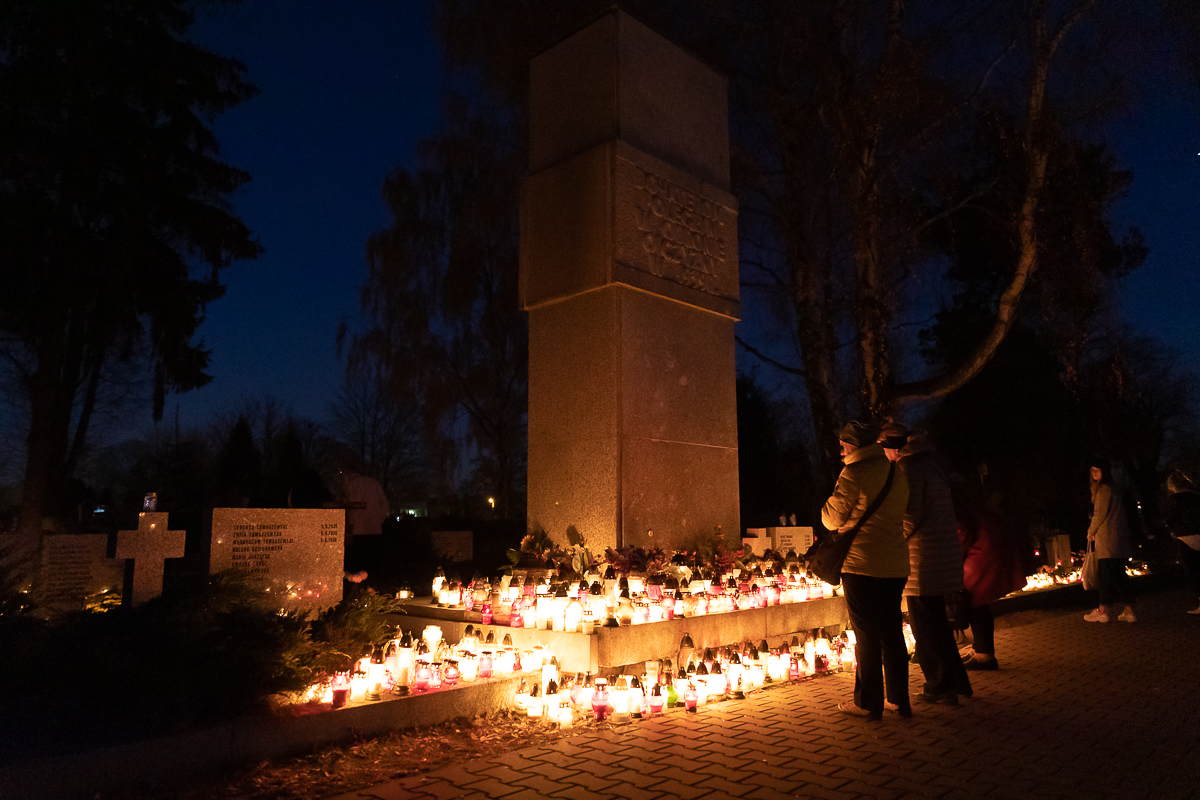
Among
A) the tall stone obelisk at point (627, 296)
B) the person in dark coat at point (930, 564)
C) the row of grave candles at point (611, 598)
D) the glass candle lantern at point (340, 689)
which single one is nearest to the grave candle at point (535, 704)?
the row of grave candles at point (611, 598)

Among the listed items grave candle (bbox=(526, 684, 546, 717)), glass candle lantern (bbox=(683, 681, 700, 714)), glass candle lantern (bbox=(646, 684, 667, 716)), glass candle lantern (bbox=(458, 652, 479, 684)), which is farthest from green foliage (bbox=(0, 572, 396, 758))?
glass candle lantern (bbox=(683, 681, 700, 714))

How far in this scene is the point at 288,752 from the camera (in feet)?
13.2

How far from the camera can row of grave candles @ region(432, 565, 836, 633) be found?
5711 mm

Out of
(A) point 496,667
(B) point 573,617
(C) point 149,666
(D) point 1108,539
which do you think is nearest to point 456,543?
(B) point 573,617

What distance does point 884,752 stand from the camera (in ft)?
13.6

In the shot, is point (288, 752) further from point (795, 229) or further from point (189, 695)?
point (795, 229)

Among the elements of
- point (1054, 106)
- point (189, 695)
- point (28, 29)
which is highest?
point (28, 29)

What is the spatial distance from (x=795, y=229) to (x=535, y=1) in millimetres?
6326

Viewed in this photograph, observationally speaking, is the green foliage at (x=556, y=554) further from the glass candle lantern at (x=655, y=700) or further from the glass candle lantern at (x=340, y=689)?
the glass candle lantern at (x=340, y=689)

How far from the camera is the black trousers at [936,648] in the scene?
5188mm

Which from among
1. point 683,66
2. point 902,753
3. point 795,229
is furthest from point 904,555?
point 795,229

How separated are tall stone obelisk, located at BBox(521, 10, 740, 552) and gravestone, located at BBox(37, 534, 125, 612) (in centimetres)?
592

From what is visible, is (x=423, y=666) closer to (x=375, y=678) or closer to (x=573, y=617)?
(x=375, y=678)

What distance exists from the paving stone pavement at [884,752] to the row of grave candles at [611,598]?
0.90 m
